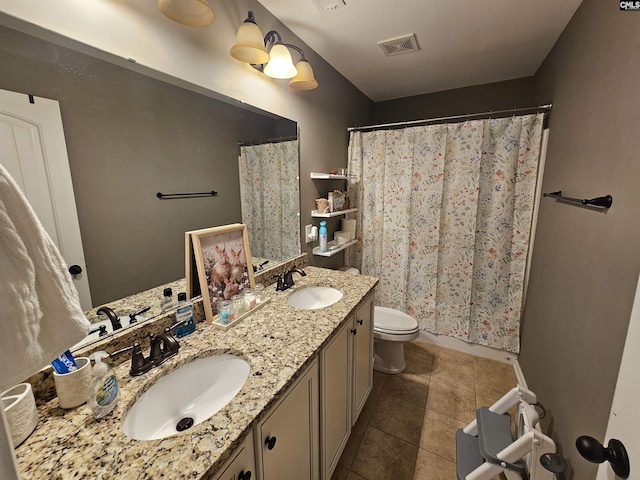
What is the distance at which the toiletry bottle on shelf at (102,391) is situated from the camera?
705 millimetres

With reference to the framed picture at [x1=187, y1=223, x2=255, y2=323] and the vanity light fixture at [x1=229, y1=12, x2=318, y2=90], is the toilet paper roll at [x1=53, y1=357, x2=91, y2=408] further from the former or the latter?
the vanity light fixture at [x1=229, y1=12, x2=318, y2=90]

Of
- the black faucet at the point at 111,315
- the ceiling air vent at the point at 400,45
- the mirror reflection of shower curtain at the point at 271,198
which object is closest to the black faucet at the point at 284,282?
the mirror reflection of shower curtain at the point at 271,198

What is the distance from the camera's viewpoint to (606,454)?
59cm

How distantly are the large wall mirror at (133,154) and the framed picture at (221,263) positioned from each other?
8 cm

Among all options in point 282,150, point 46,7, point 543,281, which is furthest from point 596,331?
point 46,7

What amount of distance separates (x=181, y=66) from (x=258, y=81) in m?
0.47

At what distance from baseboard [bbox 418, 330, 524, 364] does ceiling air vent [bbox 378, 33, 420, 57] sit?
233cm

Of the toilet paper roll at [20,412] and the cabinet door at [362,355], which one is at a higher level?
the toilet paper roll at [20,412]

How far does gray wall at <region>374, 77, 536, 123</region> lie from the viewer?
2.44 metres

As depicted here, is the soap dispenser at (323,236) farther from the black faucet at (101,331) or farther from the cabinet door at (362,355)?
the black faucet at (101,331)

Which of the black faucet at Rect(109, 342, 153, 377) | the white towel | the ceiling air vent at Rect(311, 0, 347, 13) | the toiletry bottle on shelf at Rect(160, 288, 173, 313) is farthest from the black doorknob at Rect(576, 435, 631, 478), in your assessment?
the ceiling air vent at Rect(311, 0, 347, 13)

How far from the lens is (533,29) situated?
1.69 meters

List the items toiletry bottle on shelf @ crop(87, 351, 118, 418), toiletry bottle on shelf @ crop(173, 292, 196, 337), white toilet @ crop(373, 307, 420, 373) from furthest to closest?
white toilet @ crop(373, 307, 420, 373) → toiletry bottle on shelf @ crop(173, 292, 196, 337) → toiletry bottle on shelf @ crop(87, 351, 118, 418)

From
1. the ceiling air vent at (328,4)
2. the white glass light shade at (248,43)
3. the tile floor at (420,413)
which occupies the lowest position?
the tile floor at (420,413)
